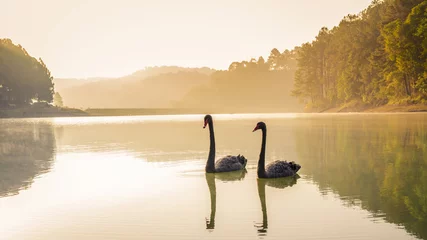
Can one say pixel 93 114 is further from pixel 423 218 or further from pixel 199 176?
pixel 423 218

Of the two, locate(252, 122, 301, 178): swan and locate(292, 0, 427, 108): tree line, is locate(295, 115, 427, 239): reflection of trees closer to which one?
locate(252, 122, 301, 178): swan

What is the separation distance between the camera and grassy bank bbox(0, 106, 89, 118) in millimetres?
95438

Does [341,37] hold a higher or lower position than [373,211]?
higher

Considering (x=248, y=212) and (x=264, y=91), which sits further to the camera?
(x=264, y=91)

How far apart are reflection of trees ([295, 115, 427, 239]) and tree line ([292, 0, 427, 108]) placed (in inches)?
1760

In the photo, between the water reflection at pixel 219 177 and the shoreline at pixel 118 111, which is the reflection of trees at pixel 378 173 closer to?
the water reflection at pixel 219 177

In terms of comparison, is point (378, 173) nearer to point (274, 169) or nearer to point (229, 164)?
point (274, 169)

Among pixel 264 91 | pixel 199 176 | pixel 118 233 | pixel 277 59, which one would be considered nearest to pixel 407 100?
pixel 199 176

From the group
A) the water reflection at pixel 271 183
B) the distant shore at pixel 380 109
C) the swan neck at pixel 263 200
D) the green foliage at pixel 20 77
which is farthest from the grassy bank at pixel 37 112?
the swan neck at pixel 263 200

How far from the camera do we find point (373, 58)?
81812 millimetres

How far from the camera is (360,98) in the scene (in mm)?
92062

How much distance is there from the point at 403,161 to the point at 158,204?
10672mm

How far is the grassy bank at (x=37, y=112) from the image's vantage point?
9544 cm

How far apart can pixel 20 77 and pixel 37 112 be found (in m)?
8.42
